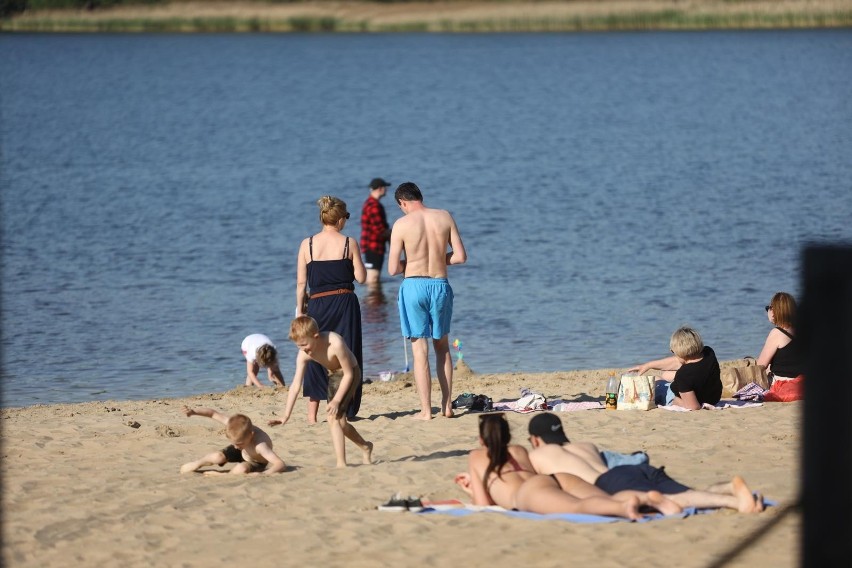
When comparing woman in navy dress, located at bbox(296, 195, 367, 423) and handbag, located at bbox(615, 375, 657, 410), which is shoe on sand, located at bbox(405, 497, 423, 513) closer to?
woman in navy dress, located at bbox(296, 195, 367, 423)

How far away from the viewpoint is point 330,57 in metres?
71.5

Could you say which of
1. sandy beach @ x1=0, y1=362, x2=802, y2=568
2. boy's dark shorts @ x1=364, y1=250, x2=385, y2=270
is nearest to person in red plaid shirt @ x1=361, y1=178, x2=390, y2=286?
boy's dark shorts @ x1=364, y1=250, x2=385, y2=270

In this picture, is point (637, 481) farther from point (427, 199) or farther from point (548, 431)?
point (427, 199)

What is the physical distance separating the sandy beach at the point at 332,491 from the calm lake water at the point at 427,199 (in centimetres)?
265

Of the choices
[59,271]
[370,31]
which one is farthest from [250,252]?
[370,31]

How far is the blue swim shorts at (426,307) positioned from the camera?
961 centimetres

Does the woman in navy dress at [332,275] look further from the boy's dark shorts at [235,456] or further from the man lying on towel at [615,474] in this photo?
the man lying on towel at [615,474]

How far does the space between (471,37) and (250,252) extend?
226ft

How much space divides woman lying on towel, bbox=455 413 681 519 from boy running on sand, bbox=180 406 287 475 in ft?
4.62

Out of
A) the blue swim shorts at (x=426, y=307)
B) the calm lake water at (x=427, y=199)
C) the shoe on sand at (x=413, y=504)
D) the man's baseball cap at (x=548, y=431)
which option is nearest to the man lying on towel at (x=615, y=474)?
the man's baseball cap at (x=548, y=431)

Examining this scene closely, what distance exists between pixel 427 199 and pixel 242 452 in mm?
18527

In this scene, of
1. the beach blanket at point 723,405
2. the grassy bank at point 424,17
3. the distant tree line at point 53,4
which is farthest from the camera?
the distant tree line at point 53,4

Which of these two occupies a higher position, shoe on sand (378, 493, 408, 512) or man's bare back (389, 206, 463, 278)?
man's bare back (389, 206, 463, 278)

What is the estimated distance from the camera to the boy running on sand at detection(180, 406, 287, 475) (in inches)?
322
